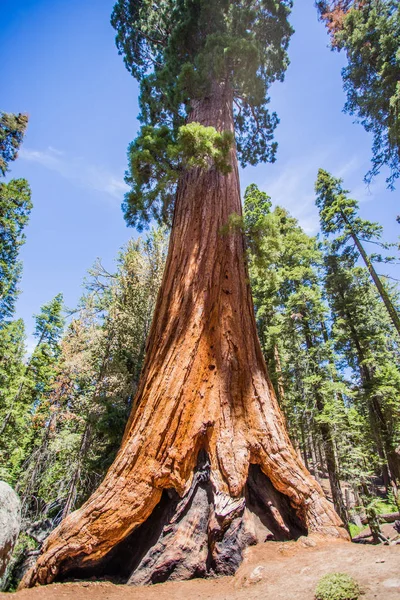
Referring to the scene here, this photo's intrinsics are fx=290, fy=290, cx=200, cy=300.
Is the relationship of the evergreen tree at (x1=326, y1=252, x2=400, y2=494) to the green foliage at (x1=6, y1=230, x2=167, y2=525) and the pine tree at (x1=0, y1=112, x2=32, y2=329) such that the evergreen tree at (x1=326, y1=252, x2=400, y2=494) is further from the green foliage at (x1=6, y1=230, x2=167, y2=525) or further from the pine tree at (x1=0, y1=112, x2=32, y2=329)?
the pine tree at (x1=0, y1=112, x2=32, y2=329)

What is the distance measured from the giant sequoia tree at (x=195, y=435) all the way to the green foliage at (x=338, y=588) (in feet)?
3.77

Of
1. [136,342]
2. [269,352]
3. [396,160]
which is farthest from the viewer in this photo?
[269,352]

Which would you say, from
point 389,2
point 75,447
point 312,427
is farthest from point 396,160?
point 75,447

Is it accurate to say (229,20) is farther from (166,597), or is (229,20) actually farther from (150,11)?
(166,597)

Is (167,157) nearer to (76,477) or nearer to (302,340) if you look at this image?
(76,477)

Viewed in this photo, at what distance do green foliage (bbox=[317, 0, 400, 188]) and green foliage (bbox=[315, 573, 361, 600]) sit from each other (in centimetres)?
1003

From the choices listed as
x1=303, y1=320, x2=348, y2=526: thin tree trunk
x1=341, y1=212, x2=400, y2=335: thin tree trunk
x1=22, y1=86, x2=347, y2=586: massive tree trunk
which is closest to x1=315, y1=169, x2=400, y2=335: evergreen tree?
x1=341, y1=212, x2=400, y2=335: thin tree trunk

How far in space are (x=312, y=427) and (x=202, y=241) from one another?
10773 mm

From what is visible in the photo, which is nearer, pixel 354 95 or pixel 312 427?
pixel 354 95

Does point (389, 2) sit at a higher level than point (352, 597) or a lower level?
higher

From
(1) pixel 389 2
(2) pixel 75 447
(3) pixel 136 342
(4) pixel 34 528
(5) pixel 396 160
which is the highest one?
(1) pixel 389 2

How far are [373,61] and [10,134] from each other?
14013mm

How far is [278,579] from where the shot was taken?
2.34m

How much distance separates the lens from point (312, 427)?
12094 millimetres
